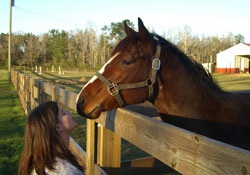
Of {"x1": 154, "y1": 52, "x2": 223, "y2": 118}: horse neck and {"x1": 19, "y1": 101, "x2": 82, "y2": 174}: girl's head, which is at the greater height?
{"x1": 154, "y1": 52, "x2": 223, "y2": 118}: horse neck

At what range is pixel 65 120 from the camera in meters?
1.99

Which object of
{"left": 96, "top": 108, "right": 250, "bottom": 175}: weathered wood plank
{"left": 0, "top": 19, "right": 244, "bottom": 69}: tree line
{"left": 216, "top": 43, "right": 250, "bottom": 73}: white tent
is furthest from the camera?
{"left": 0, "top": 19, "right": 244, "bottom": 69}: tree line

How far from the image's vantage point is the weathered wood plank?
125cm

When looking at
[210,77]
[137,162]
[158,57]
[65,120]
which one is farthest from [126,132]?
[137,162]

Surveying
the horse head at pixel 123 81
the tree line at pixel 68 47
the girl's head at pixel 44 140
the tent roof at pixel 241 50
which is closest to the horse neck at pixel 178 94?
the horse head at pixel 123 81

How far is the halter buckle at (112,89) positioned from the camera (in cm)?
269

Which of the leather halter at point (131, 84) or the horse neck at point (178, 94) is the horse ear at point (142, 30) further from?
the horse neck at point (178, 94)

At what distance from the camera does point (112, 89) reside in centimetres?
269

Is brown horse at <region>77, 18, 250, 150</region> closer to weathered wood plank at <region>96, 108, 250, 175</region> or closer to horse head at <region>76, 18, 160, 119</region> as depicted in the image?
horse head at <region>76, 18, 160, 119</region>

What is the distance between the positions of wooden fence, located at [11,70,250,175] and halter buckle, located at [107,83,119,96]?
6.3 inches

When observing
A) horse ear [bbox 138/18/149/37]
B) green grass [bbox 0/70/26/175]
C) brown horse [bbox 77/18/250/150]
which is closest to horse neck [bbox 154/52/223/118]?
brown horse [bbox 77/18/250/150]

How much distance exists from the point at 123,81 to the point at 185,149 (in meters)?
1.27

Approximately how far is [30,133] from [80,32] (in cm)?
10163

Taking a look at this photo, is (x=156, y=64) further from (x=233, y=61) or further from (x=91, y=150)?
(x=233, y=61)
